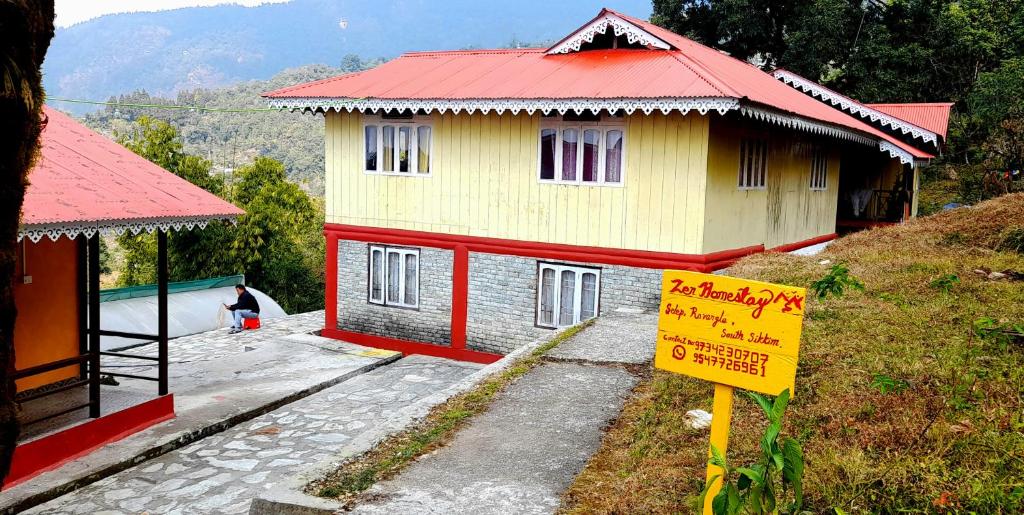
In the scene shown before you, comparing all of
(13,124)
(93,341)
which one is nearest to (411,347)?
(93,341)

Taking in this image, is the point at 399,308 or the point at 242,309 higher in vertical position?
the point at 399,308

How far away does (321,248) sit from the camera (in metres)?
28.1

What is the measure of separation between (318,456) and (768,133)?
407 inches

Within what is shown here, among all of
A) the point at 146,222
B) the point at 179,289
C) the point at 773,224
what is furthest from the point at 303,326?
the point at 773,224

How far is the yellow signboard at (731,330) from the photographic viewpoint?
404 cm

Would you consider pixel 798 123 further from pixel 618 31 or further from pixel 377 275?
pixel 377 275

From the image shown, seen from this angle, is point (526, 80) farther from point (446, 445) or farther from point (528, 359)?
point (446, 445)

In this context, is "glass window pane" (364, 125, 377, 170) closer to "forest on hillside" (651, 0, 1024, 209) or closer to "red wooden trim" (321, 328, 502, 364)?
"red wooden trim" (321, 328, 502, 364)

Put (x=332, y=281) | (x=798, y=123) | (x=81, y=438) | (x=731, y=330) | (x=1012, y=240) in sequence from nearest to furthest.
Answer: (x=731, y=330) < (x=81, y=438) < (x=1012, y=240) < (x=798, y=123) < (x=332, y=281)

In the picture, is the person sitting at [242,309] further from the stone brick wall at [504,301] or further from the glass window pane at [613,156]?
the glass window pane at [613,156]

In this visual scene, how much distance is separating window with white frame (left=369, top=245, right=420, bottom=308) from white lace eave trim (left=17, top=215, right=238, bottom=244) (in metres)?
5.43

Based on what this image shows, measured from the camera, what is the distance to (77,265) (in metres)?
10.7

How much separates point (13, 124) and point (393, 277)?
12.2m

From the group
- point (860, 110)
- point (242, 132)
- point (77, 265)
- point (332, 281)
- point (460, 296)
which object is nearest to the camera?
point (77, 265)
